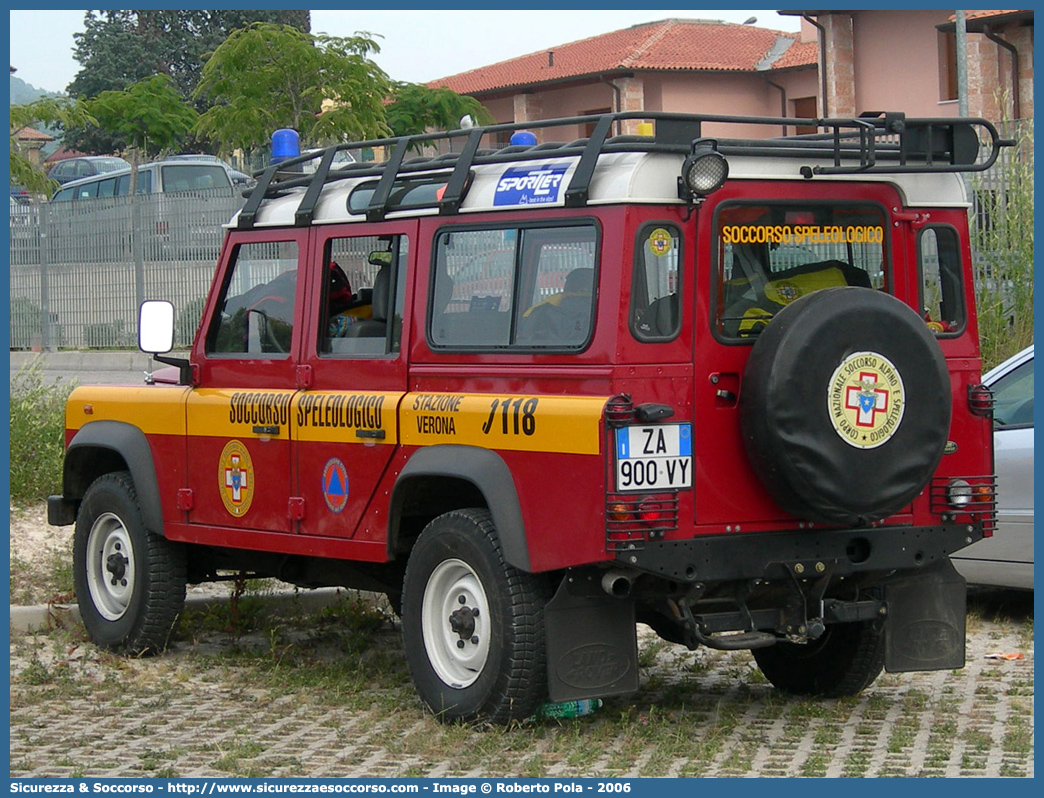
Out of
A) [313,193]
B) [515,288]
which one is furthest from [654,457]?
[313,193]

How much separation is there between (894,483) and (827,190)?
1210 millimetres

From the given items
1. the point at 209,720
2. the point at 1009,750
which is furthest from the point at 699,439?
the point at 209,720

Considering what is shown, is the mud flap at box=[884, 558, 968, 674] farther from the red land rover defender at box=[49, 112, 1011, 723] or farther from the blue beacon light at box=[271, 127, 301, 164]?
the blue beacon light at box=[271, 127, 301, 164]

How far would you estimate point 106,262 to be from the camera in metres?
21.7

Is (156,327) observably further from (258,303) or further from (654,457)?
(654,457)

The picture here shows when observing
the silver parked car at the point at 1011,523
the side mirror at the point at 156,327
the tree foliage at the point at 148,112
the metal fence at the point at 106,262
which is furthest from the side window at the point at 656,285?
the tree foliage at the point at 148,112

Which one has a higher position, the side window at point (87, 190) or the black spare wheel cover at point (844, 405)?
the side window at point (87, 190)

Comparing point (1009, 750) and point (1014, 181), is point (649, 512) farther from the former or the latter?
point (1014, 181)

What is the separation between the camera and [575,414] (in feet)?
19.1

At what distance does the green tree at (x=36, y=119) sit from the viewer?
15875 mm

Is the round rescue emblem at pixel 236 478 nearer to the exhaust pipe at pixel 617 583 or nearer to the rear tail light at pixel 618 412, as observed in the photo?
the exhaust pipe at pixel 617 583

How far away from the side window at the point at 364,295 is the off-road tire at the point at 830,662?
2.29m

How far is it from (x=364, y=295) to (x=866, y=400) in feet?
8.08

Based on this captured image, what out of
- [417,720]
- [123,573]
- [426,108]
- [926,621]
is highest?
[426,108]
